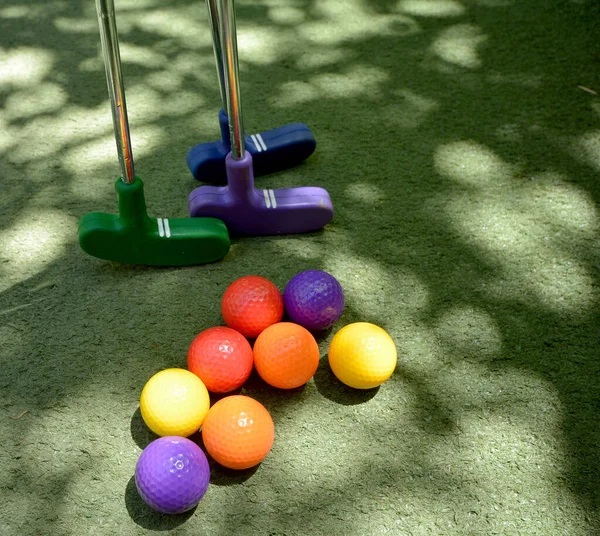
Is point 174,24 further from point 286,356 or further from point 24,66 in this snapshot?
point 286,356

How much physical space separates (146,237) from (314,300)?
523 mm

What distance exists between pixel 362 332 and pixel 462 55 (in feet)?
5.43

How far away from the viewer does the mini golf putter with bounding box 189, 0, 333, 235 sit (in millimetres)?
2027

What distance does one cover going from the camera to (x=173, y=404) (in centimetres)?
156

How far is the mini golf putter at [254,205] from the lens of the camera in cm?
203

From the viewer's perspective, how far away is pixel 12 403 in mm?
1700

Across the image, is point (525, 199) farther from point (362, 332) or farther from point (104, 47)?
point (104, 47)

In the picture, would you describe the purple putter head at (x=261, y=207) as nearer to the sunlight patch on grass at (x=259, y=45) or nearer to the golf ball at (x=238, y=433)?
the golf ball at (x=238, y=433)

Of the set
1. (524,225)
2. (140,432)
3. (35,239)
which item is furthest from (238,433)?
(524,225)

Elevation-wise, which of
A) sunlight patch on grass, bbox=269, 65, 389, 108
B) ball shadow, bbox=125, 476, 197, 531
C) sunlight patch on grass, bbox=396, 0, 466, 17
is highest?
sunlight patch on grass, bbox=396, 0, 466, 17

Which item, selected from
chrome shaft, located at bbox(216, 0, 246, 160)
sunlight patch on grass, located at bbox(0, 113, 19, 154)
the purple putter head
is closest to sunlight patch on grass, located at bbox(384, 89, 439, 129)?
the purple putter head

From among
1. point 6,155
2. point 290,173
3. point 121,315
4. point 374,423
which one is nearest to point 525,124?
point 290,173

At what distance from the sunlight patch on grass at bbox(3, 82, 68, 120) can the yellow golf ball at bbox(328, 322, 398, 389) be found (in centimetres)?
157

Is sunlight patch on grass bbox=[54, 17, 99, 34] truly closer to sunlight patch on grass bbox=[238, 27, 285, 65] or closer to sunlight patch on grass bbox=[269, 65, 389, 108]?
sunlight patch on grass bbox=[238, 27, 285, 65]
